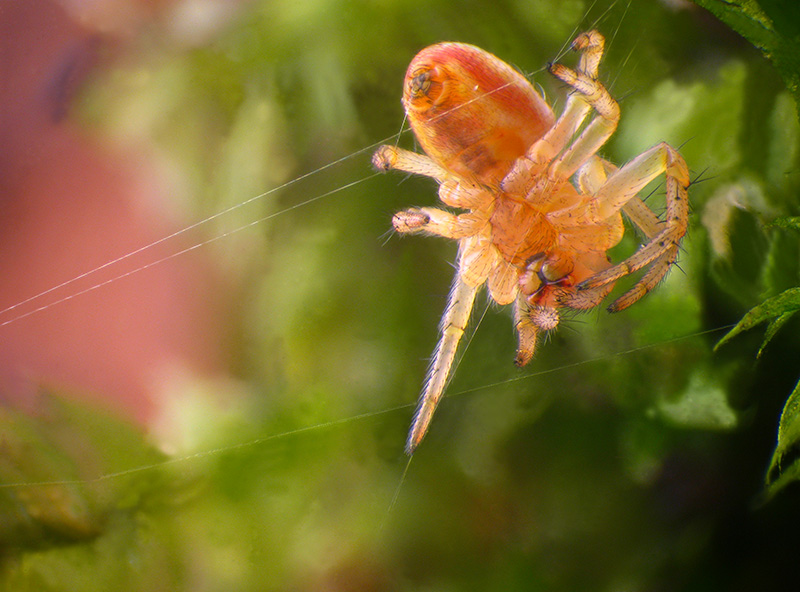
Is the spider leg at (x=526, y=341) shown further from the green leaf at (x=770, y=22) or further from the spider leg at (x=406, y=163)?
the green leaf at (x=770, y=22)


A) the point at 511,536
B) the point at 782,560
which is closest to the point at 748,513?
the point at 782,560

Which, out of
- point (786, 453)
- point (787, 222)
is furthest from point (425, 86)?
point (786, 453)

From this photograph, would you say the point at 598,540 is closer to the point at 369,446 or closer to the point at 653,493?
the point at 653,493

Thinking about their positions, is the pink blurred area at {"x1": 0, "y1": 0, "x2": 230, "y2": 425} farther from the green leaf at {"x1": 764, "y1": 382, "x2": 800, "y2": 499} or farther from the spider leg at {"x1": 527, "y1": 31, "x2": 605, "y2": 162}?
the green leaf at {"x1": 764, "y1": 382, "x2": 800, "y2": 499}

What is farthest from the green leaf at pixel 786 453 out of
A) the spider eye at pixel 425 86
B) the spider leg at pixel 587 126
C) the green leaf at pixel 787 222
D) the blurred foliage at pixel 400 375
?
the spider eye at pixel 425 86

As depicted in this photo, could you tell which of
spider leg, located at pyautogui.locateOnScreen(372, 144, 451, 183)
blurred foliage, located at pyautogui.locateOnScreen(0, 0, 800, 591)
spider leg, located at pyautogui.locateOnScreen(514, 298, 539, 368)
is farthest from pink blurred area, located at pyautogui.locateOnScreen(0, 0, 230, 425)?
spider leg, located at pyautogui.locateOnScreen(514, 298, 539, 368)

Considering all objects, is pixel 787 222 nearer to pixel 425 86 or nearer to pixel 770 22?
pixel 770 22

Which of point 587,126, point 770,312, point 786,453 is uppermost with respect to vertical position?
point 587,126

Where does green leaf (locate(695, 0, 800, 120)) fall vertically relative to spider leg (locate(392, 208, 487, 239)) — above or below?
above
